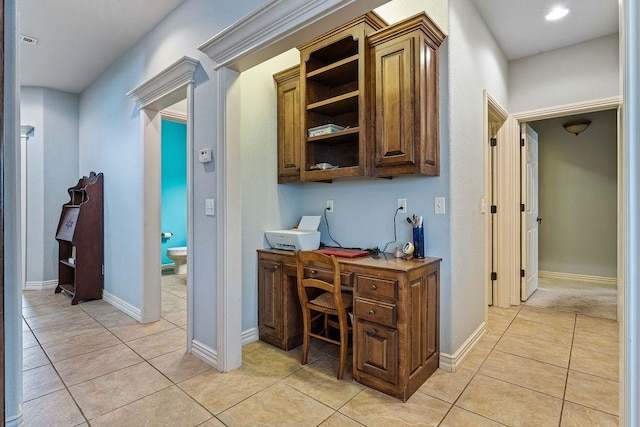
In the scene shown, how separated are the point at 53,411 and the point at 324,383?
153 centimetres

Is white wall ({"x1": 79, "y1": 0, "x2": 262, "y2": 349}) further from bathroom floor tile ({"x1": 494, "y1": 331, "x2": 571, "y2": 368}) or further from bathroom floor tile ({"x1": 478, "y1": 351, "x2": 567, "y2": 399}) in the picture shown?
bathroom floor tile ({"x1": 494, "y1": 331, "x2": 571, "y2": 368})

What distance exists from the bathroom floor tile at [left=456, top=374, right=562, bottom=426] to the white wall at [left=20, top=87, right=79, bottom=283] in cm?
538

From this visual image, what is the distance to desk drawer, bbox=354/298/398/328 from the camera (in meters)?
1.91

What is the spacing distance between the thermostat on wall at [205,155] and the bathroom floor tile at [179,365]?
4.79 feet

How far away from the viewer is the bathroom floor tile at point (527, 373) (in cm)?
203

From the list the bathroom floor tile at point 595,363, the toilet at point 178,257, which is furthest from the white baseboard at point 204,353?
the toilet at point 178,257

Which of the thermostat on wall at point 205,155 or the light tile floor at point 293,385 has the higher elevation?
the thermostat on wall at point 205,155

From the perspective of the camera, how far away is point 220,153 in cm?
226

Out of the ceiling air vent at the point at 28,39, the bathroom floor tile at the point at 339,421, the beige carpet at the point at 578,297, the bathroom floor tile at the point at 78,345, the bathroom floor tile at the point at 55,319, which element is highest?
the ceiling air vent at the point at 28,39

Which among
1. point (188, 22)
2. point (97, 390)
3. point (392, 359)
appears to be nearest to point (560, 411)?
point (392, 359)

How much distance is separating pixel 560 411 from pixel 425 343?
2.47ft

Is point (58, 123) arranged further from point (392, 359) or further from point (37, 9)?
point (392, 359)

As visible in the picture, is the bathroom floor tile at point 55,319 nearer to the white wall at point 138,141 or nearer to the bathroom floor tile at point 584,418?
the white wall at point 138,141

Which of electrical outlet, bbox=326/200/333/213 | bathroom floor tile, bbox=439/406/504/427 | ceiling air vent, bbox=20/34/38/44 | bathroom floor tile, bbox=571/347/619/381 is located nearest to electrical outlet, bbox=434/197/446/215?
electrical outlet, bbox=326/200/333/213
